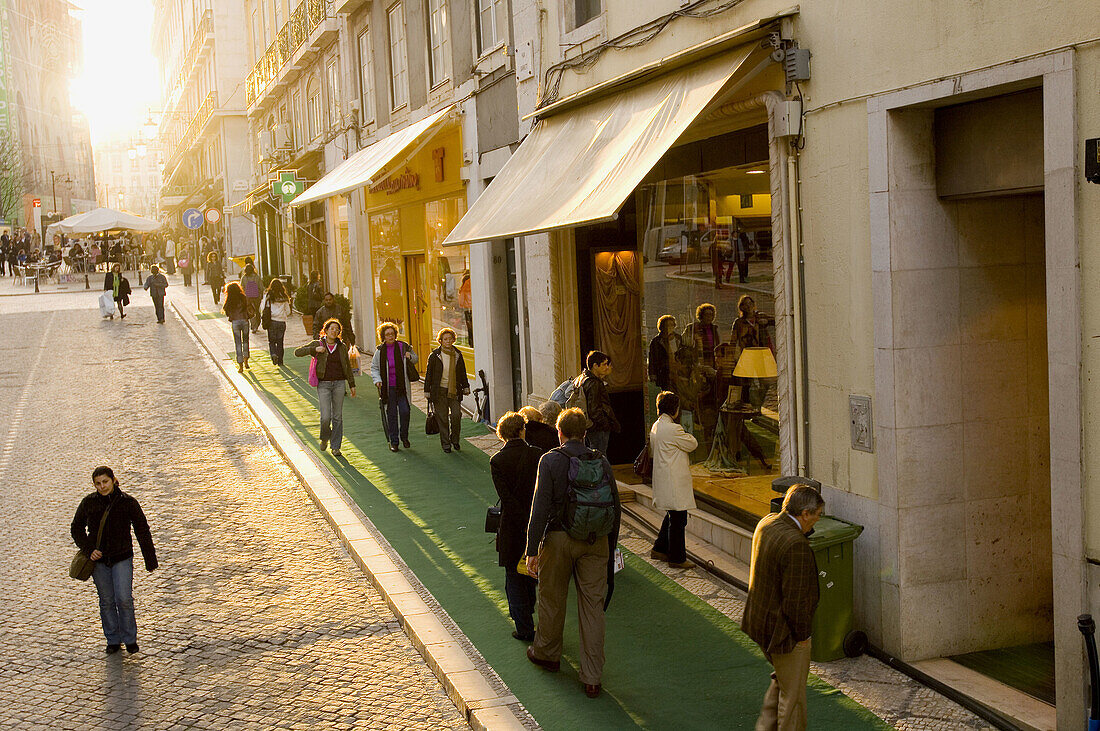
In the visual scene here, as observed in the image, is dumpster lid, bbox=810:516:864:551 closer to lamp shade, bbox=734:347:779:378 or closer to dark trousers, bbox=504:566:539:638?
dark trousers, bbox=504:566:539:638

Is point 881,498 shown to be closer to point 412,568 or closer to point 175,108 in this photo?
point 412,568

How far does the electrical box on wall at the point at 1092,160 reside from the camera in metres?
6.04

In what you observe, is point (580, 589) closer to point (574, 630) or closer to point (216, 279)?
point (574, 630)

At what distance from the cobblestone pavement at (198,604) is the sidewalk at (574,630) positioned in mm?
573

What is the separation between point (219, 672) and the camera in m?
8.05

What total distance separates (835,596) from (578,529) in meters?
1.84

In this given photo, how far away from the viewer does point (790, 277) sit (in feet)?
29.4

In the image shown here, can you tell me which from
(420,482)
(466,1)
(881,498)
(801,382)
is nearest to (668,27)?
(801,382)

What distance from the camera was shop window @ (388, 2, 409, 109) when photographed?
21.5 m

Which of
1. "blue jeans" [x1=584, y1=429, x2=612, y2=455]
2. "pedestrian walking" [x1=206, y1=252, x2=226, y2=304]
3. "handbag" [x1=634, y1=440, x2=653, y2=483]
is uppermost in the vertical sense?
"pedestrian walking" [x1=206, y1=252, x2=226, y2=304]

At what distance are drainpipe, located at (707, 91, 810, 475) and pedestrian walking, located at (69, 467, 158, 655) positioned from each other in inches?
189

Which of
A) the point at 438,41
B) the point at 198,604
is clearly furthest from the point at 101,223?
the point at 198,604

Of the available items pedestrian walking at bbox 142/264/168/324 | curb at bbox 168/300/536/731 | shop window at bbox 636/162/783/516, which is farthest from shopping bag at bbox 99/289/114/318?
shop window at bbox 636/162/783/516

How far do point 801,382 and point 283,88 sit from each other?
30.3 meters
